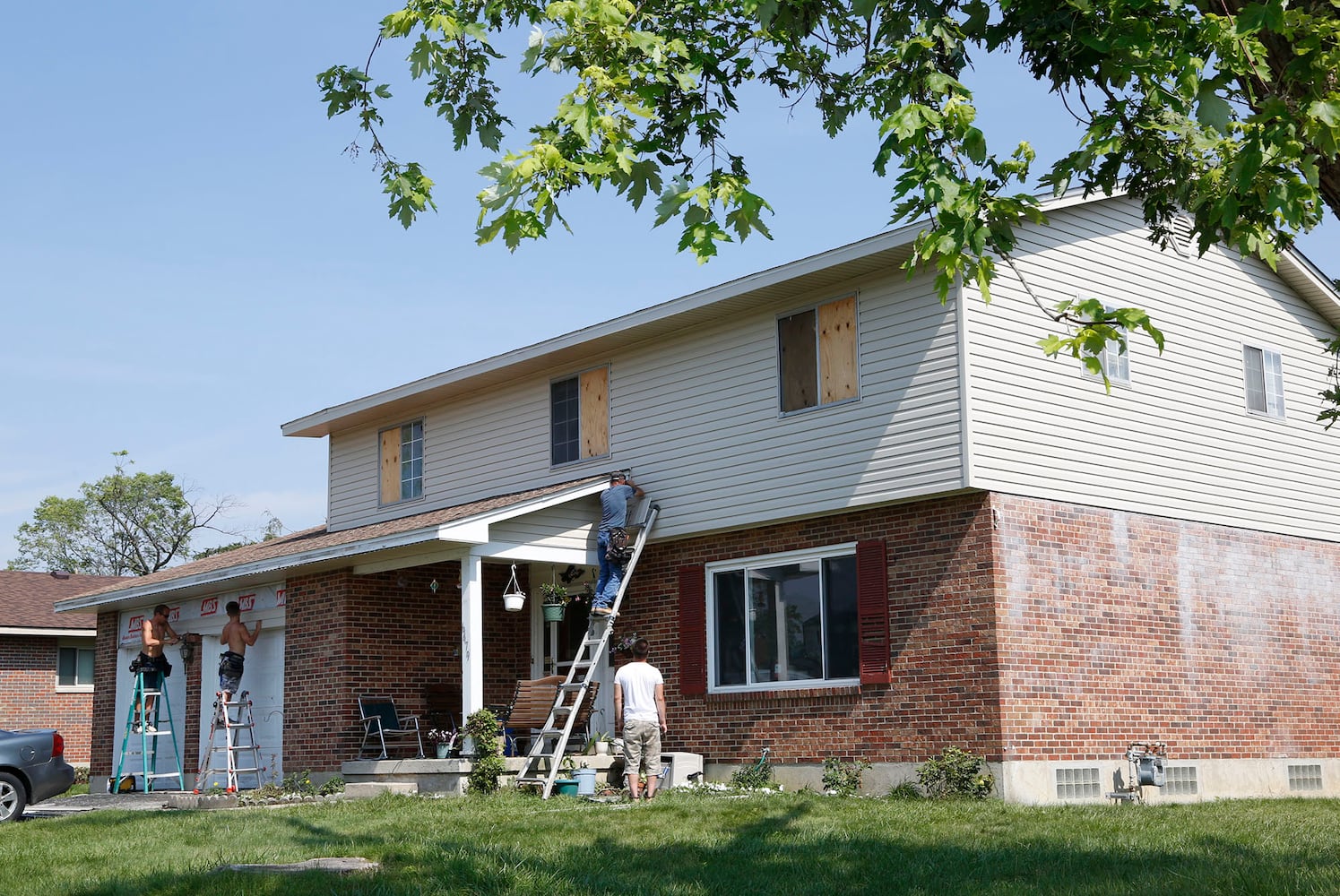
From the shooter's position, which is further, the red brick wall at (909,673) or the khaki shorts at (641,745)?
the red brick wall at (909,673)

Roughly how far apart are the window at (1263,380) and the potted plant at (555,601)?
945cm

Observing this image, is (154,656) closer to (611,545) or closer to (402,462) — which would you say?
(402,462)

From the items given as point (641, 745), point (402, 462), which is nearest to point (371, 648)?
point (402, 462)

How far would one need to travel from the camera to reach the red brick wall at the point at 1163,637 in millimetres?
15133

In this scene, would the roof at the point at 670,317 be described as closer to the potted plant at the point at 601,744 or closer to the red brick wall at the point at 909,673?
the red brick wall at the point at 909,673

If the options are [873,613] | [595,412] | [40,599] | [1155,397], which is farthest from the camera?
[40,599]

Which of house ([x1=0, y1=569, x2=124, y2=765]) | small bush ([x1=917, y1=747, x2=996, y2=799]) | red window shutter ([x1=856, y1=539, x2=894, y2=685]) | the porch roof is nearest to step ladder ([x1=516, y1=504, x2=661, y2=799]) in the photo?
the porch roof

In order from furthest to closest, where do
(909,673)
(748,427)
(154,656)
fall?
(154,656), (748,427), (909,673)

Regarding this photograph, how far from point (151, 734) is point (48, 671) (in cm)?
1336

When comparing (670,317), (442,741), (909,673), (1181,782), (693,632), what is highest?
(670,317)

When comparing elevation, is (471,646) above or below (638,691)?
above

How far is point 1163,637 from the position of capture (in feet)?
54.4

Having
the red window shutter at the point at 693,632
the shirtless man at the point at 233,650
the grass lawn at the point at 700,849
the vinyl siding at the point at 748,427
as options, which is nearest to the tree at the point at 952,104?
the grass lawn at the point at 700,849

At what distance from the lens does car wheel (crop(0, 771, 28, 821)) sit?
15953 millimetres
